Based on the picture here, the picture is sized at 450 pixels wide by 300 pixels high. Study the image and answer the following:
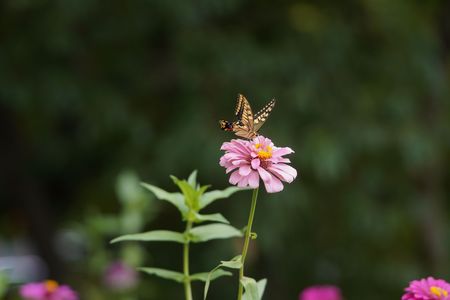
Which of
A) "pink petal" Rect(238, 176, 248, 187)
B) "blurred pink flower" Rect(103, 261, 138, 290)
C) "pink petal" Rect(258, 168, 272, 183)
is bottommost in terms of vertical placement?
"pink petal" Rect(238, 176, 248, 187)

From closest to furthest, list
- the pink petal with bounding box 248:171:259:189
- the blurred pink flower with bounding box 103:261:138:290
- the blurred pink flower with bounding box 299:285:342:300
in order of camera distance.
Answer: the pink petal with bounding box 248:171:259:189
the blurred pink flower with bounding box 299:285:342:300
the blurred pink flower with bounding box 103:261:138:290

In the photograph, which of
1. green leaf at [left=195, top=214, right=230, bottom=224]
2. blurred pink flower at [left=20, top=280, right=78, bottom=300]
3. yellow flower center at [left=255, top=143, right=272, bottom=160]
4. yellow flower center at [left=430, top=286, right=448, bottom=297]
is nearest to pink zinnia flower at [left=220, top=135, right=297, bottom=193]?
yellow flower center at [left=255, top=143, right=272, bottom=160]

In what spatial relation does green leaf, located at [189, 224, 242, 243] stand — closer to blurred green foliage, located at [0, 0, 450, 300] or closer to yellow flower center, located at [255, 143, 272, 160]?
yellow flower center, located at [255, 143, 272, 160]

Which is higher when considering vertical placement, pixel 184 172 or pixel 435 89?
pixel 435 89

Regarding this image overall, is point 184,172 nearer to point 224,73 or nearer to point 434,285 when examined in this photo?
point 224,73

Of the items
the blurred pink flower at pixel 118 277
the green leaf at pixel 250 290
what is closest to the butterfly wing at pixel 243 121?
the green leaf at pixel 250 290

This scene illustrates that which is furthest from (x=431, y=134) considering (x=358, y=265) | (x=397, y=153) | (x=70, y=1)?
(x=70, y=1)
